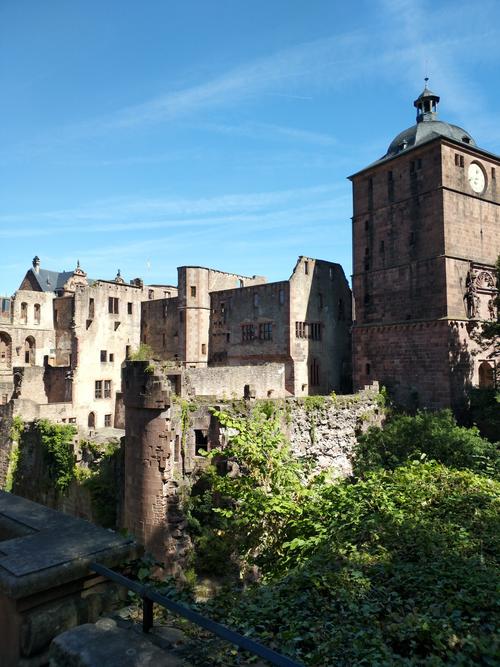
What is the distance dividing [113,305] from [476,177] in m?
28.1

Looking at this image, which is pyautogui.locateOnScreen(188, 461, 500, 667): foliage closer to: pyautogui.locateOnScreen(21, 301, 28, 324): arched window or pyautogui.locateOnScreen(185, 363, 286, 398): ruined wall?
pyautogui.locateOnScreen(185, 363, 286, 398): ruined wall

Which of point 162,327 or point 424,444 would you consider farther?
point 162,327

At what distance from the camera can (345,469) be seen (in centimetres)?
2345

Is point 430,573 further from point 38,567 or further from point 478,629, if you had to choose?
point 38,567

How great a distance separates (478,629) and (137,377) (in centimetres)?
1305

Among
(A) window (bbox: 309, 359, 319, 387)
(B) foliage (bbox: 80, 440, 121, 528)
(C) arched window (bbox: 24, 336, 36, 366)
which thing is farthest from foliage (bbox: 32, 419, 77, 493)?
(C) arched window (bbox: 24, 336, 36, 366)

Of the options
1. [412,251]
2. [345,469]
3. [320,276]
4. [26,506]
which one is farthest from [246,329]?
[26,506]

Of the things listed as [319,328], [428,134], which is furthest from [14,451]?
[428,134]

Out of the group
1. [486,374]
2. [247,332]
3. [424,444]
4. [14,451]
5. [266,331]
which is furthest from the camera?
[247,332]

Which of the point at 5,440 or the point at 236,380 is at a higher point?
the point at 236,380

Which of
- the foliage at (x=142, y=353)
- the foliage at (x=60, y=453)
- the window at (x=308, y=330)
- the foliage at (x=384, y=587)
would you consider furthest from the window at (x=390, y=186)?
the foliage at (x=384, y=587)

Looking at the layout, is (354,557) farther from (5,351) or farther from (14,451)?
(5,351)

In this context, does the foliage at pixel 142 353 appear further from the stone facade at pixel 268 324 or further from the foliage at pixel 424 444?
the foliage at pixel 424 444

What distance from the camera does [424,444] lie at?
22.8 metres
